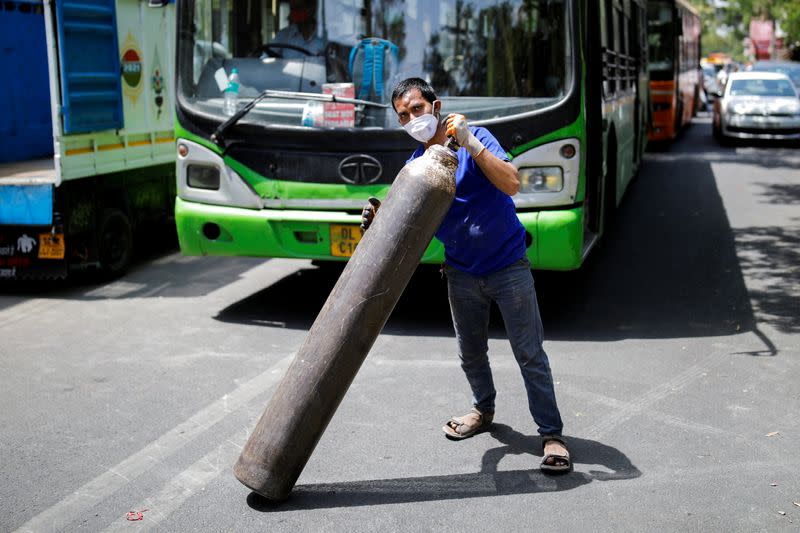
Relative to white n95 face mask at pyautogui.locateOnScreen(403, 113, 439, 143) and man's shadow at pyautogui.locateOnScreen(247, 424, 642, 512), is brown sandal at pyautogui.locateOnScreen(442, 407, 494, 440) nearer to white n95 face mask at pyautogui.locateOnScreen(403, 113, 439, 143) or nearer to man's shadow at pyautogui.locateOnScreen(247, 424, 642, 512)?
man's shadow at pyautogui.locateOnScreen(247, 424, 642, 512)

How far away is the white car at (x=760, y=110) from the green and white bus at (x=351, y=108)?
1549cm

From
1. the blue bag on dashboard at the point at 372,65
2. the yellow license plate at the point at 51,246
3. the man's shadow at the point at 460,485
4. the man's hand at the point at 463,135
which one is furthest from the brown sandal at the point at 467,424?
the yellow license plate at the point at 51,246

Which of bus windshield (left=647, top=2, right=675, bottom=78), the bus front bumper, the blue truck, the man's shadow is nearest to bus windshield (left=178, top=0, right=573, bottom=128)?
the bus front bumper

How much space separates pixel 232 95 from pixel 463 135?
Result: 348cm

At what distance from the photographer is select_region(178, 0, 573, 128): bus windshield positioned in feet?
22.7

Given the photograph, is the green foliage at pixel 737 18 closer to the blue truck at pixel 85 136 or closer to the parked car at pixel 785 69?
the parked car at pixel 785 69

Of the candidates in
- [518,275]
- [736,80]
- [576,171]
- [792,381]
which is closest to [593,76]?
[576,171]

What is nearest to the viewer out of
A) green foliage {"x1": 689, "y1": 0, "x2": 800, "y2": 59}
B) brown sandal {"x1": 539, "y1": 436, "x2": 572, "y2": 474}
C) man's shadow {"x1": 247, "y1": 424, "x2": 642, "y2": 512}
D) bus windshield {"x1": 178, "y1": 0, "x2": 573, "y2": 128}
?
man's shadow {"x1": 247, "y1": 424, "x2": 642, "y2": 512}

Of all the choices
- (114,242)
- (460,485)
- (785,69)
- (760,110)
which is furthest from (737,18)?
(460,485)

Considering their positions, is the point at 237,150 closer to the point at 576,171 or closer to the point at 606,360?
the point at 576,171

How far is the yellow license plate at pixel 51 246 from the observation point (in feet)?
27.5

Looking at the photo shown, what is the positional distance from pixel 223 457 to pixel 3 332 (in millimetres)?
3209

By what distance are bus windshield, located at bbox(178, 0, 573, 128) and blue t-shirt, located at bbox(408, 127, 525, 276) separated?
234 centimetres

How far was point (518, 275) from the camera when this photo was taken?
15.2 feet
